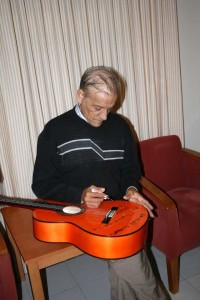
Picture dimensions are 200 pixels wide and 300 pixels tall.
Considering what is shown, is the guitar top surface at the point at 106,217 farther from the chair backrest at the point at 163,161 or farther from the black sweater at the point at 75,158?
the chair backrest at the point at 163,161

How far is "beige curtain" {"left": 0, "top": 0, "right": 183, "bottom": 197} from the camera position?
194cm

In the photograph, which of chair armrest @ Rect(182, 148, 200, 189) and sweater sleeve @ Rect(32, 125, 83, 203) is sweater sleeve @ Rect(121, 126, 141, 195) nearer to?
sweater sleeve @ Rect(32, 125, 83, 203)

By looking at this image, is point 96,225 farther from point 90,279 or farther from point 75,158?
point 90,279

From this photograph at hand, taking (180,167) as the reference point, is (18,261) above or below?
below

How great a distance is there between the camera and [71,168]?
5.63 ft

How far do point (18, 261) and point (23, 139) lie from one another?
965 millimetres

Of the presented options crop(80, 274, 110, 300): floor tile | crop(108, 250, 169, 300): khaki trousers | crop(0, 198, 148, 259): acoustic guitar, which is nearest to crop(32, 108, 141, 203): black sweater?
crop(0, 198, 148, 259): acoustic guitar

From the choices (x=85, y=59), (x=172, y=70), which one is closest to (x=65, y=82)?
(x=85, y=59)

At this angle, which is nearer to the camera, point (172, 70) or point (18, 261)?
point (18, 261)

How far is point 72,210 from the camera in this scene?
4.99 feet

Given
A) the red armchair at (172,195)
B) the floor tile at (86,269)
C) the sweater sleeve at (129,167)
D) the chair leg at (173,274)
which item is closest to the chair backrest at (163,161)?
the red armchair at (172,195)

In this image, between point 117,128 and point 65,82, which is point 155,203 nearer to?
point 117,128

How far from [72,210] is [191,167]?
4.47 feet

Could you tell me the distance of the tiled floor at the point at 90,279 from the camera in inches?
76.6
